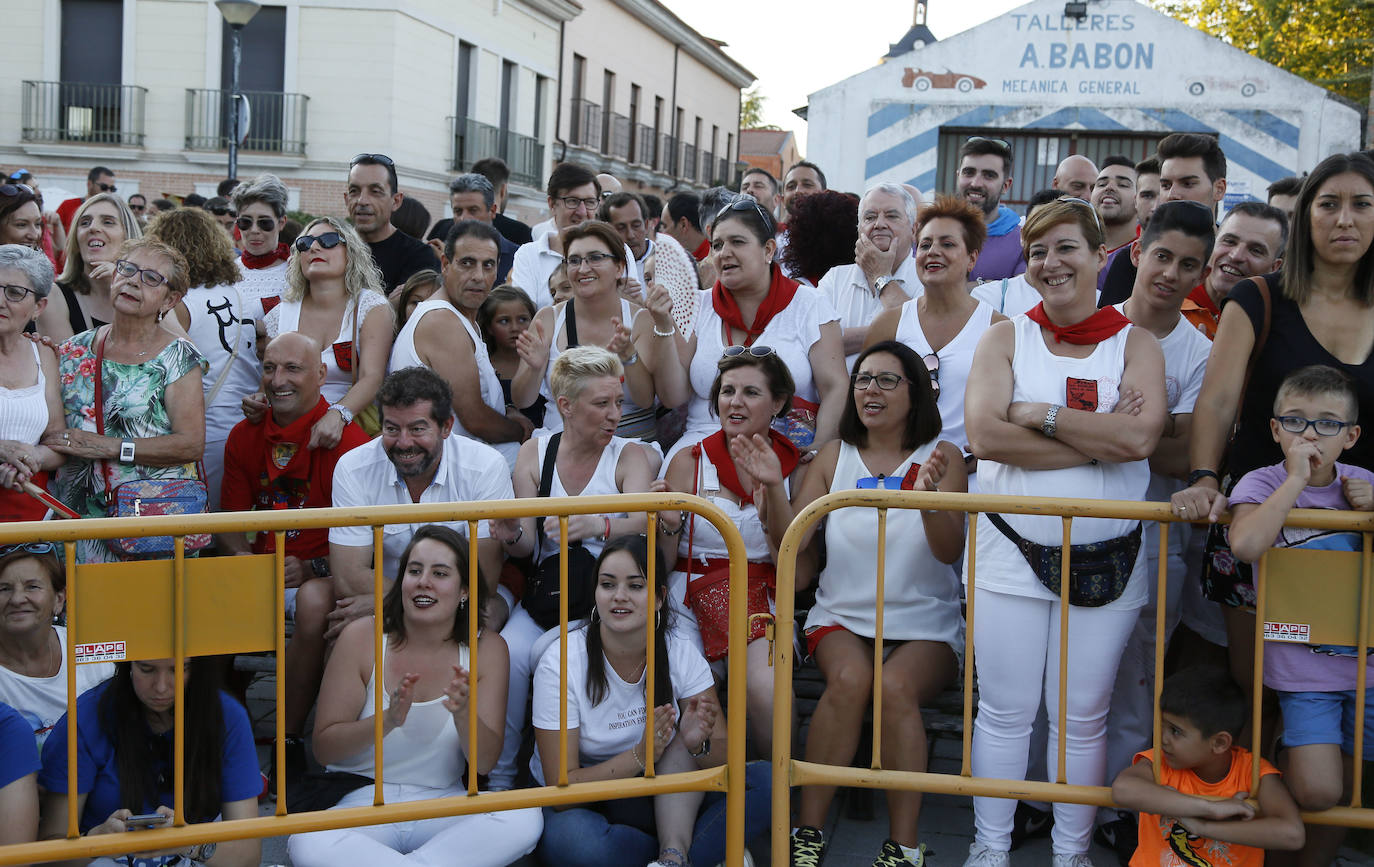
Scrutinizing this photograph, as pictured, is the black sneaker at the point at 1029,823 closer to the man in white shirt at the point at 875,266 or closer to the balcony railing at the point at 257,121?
the man in white shirt at the point at 875,266

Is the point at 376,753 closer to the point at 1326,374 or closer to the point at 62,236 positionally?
the point at 1326,374

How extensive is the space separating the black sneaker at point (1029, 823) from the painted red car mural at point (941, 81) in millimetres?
11228

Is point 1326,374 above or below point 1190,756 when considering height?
above

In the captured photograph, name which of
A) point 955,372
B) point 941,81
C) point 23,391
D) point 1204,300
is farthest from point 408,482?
point 941,81

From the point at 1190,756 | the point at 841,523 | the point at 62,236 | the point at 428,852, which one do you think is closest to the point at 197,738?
the point at 428,852

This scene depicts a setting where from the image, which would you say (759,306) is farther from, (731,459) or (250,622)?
(250,622)

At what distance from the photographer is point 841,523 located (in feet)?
13.4

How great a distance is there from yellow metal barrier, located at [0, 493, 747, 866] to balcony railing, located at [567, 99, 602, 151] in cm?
2968

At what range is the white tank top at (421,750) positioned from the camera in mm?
3727

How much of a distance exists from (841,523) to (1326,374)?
4.95 feet

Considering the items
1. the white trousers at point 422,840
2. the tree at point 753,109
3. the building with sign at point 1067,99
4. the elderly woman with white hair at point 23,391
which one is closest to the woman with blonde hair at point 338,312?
the elderly woman with white hair at point 23,391

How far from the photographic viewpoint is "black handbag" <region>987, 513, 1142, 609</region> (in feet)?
11.7

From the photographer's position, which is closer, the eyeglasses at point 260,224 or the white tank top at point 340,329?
the white tank top at point 340,329

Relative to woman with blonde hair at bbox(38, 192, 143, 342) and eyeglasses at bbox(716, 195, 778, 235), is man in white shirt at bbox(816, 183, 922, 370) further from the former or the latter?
woman with blonde hair at bbox(38, 192, 143, 342)
